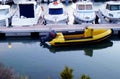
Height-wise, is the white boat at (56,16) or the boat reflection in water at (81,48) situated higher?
the white boat at (56,16)

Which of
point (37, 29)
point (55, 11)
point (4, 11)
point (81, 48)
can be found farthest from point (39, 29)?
point (4, 11)

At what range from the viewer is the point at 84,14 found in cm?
2891

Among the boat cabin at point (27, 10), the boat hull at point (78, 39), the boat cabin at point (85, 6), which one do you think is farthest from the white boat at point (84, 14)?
the boat cabin at point (27, 10)

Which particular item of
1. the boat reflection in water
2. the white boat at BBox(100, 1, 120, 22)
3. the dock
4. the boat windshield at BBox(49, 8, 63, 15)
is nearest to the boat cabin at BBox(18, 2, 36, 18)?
the boat windshield at BBox(49, 8, 63, 15)

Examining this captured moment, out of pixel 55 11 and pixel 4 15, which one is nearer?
pixel 55 11

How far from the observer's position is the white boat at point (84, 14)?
92.5 ft

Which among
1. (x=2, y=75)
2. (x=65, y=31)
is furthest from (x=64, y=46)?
(x=2, y=75)

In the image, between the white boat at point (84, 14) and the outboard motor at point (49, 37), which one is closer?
the outboard motor at point (49, 37)

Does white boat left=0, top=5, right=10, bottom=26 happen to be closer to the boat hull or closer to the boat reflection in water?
the boat reflection in water

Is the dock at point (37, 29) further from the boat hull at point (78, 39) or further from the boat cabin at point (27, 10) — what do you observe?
the boat cabin at point (27, 10)

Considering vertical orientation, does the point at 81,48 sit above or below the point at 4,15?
below

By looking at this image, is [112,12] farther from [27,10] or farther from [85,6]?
[27,10]

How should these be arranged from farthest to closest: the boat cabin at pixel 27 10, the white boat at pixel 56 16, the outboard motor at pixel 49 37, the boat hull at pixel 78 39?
the boat cabin at pixel 27 10 < the white boat at pixel 56 16 < the outboard motor at pixel 49 37 < the boat hull at pixel 78 39

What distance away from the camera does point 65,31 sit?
85.4 feet
